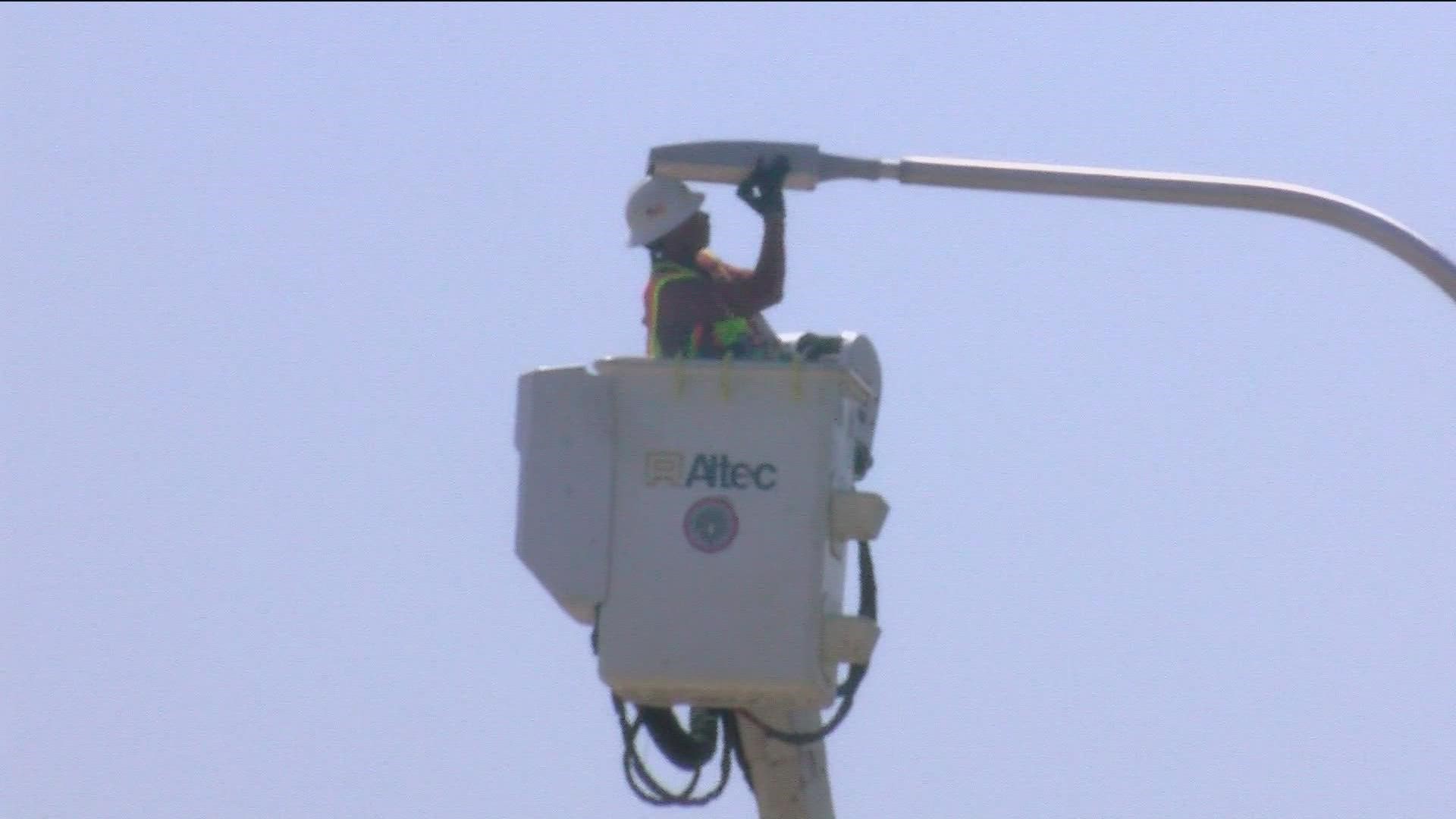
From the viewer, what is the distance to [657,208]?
12914mm

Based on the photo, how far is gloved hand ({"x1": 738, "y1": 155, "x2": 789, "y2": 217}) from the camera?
12039 millimetres

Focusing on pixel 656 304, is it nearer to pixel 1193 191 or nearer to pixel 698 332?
pixel 698 332

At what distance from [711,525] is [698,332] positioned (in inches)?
41.8

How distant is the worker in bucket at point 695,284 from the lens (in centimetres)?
1266

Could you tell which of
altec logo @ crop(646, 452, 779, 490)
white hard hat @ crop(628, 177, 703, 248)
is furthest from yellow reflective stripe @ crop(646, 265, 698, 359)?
altec logo @ crop(646, 452, 779, 490)

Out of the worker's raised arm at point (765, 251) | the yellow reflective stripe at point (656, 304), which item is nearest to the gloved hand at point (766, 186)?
the worker's raised arm at point (765, 251)

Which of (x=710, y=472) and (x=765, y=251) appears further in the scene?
(x=765, y=251)

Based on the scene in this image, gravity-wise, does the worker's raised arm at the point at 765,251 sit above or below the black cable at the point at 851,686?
above

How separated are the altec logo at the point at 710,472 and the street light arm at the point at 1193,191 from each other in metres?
1.37

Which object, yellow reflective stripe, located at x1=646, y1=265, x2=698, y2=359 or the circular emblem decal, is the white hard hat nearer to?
yellow reflective stripe, located at x1=646, y1=265, x2=698, y2=359

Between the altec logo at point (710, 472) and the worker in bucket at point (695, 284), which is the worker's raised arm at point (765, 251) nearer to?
the worker in bucket at point (695, 284)

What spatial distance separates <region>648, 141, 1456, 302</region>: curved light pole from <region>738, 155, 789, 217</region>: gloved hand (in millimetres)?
47

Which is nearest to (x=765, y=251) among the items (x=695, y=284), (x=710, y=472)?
(x=695, y=284)

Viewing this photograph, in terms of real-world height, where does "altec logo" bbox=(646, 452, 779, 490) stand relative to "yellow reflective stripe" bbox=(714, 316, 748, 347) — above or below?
below
